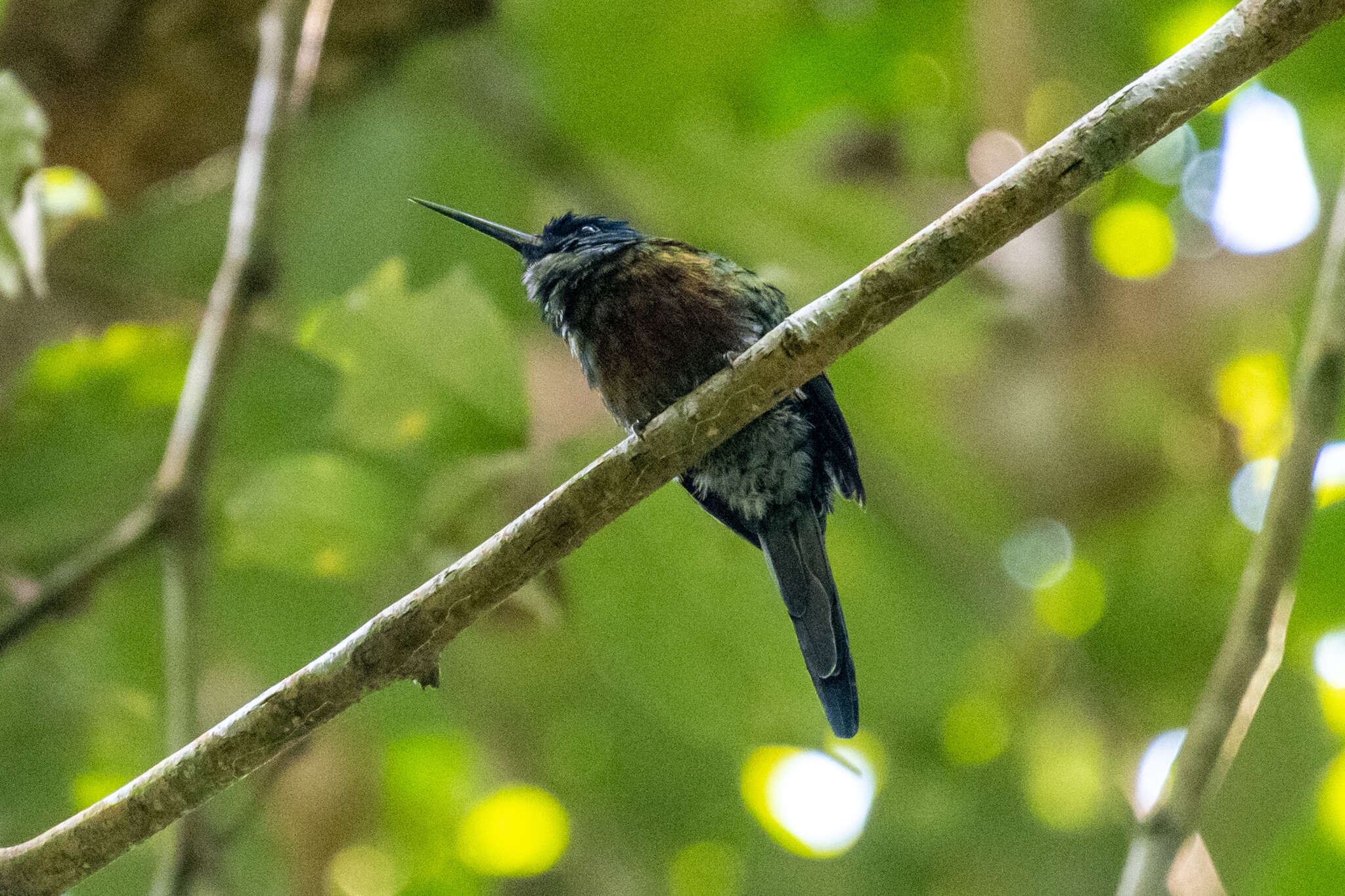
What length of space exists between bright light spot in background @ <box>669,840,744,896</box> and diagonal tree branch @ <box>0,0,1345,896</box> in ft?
10.6

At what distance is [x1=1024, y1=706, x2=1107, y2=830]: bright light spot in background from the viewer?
4.64 m

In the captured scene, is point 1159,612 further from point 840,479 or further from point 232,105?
point 232,105

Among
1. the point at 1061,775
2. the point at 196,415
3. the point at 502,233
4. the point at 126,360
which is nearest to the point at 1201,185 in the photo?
the point at 1061,775

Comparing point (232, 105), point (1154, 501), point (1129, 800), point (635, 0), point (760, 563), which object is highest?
point (232, 105)

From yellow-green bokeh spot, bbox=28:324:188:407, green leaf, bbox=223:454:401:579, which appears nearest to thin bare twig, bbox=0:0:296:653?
green leaf, bbox=223:454:401:579

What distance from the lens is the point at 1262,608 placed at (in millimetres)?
2340

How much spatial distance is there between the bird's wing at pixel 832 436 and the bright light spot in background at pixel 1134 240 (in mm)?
2554

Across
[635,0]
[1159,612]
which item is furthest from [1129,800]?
[635,0]

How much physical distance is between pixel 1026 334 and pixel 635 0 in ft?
5.83

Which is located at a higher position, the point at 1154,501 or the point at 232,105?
the point at 232,105

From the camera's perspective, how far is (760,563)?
3076 millimetres

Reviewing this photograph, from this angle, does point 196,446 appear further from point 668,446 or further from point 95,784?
point 95,784

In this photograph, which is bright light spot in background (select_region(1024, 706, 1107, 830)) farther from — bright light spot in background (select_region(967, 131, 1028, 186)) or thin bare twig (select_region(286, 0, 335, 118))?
thin bare twig (select_region(286, 0, 335, 118))

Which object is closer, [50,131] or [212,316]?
[212,316]
